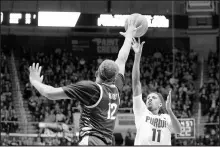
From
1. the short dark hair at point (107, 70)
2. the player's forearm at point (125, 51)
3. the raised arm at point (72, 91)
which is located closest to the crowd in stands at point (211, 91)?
the player's forearm at point (125, 51)

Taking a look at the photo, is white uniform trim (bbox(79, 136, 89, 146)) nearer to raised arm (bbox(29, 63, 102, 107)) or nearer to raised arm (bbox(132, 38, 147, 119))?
raised arm (bbox(29, 63, 102, 107))

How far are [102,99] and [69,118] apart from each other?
18541mm

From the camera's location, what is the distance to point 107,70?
430cm

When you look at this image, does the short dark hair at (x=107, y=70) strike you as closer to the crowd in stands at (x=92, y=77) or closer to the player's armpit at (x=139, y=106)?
the player's armpit at (x=139, y=106)

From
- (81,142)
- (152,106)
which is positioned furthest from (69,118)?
(81,142)

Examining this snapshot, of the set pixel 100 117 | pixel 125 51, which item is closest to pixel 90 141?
pixel 100 117

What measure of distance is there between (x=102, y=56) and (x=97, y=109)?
26.1 m

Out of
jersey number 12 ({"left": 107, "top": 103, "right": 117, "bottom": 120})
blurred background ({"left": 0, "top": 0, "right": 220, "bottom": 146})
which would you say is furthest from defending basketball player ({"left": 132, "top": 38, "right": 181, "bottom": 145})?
blurred background ({"left": 0, "top": 0, "right": 220, "bottom": 146})

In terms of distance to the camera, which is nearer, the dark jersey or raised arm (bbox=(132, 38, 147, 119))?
the dark jersey

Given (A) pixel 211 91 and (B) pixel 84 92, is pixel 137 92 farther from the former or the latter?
(A) pixel 211 91

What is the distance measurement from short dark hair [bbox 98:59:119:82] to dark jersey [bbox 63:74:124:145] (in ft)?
0.26

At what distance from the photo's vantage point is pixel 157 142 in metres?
6.75

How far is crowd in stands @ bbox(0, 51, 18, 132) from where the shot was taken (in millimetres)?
21094

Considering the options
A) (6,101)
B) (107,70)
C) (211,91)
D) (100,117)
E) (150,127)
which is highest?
(107,70)
